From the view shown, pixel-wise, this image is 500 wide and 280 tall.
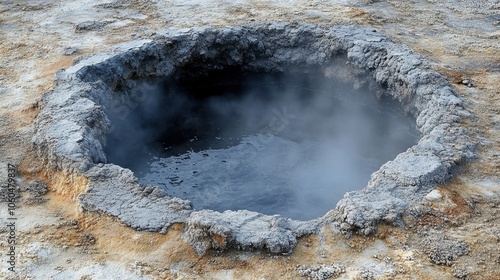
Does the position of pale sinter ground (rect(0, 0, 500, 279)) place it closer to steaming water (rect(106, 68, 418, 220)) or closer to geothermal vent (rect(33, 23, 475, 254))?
geothermal vent (rect(33, 23, 475, 254))

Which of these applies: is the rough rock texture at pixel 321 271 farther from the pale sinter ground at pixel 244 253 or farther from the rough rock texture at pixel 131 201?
the rough rock texture at pixel 131 201

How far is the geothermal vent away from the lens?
4.46 m

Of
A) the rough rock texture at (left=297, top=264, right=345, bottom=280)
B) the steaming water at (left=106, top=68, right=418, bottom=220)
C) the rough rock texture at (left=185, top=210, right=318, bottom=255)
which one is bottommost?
the steaming water at (left=106, top=68, right=418, bottom=220)

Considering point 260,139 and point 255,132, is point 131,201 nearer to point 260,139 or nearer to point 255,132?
point 260,139

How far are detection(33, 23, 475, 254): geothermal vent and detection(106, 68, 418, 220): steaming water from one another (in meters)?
0.02

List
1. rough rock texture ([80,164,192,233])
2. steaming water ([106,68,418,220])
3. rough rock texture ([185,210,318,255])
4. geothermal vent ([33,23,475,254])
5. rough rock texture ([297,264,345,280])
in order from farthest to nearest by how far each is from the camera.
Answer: steaming water ([106,68,418,220]), geothermal vent ([33,23,475,254]), rough rock texture ([80,164,192,233]), rough rock texture ([185,210,318,255]), rough rock texture ([297,264,345,280])

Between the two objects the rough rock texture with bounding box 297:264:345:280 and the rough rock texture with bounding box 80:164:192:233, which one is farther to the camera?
the rough rock texture with bounding box 80:164:192:233

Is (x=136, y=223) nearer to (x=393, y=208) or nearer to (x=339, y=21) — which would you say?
(x=393, y=208)

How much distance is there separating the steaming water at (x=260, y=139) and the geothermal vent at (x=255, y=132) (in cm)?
2

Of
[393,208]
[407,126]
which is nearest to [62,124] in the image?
[393,208]

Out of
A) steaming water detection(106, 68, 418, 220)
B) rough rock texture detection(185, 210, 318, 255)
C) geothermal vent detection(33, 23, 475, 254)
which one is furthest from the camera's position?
steaming water detection(106, 68, 418, 220)

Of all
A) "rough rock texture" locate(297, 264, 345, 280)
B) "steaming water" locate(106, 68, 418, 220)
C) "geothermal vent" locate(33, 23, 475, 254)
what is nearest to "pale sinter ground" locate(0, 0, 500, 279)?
"rough rock texture" locate(297, 264, 345, 280)

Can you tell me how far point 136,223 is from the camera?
170 inches

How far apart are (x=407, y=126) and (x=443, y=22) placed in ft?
7.06
